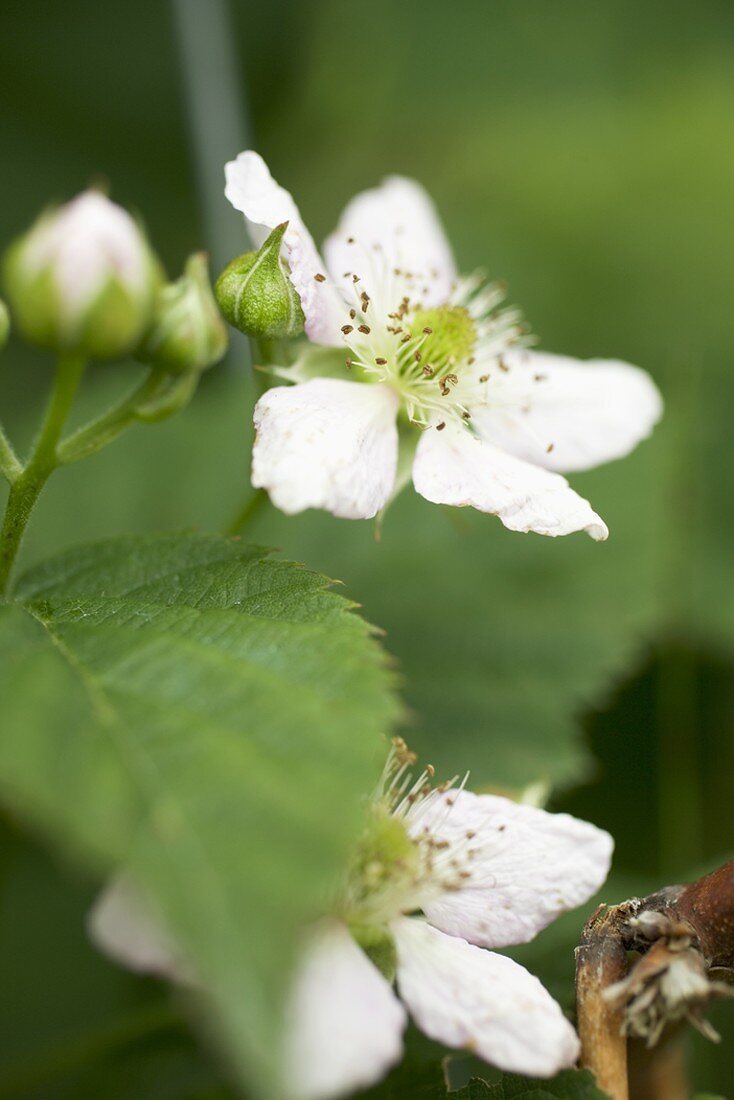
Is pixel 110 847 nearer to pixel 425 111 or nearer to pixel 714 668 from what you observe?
pixel 714 668

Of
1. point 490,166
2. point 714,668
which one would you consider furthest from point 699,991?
point 490,166

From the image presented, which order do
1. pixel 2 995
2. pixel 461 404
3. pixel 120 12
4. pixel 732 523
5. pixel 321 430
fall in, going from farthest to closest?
pixel 120 12 → pixel 732 523 → pixel 2 995 → pixel 461 404 → pixel 321 430

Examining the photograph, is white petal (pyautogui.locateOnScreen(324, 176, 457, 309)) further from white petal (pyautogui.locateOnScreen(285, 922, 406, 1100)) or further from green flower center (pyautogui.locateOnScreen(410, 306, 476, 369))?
white petal (pyautogui.locateOnScreen(285, 922, 406, 1100))

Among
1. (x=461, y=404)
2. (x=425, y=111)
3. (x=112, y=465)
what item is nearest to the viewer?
(x=461, y=404)

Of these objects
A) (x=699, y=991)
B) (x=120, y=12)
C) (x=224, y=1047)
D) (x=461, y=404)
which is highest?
(x=120, y=12)

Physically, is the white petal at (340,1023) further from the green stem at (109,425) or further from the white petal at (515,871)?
the green stem at (109,425)

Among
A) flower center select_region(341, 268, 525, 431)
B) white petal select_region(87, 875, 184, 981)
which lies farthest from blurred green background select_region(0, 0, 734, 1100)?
flower center select_region(341, 268, 525, 431)

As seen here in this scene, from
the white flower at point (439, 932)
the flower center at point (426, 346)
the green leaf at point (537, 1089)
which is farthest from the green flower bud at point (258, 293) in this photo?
the green leaf at point (537, 1089)
